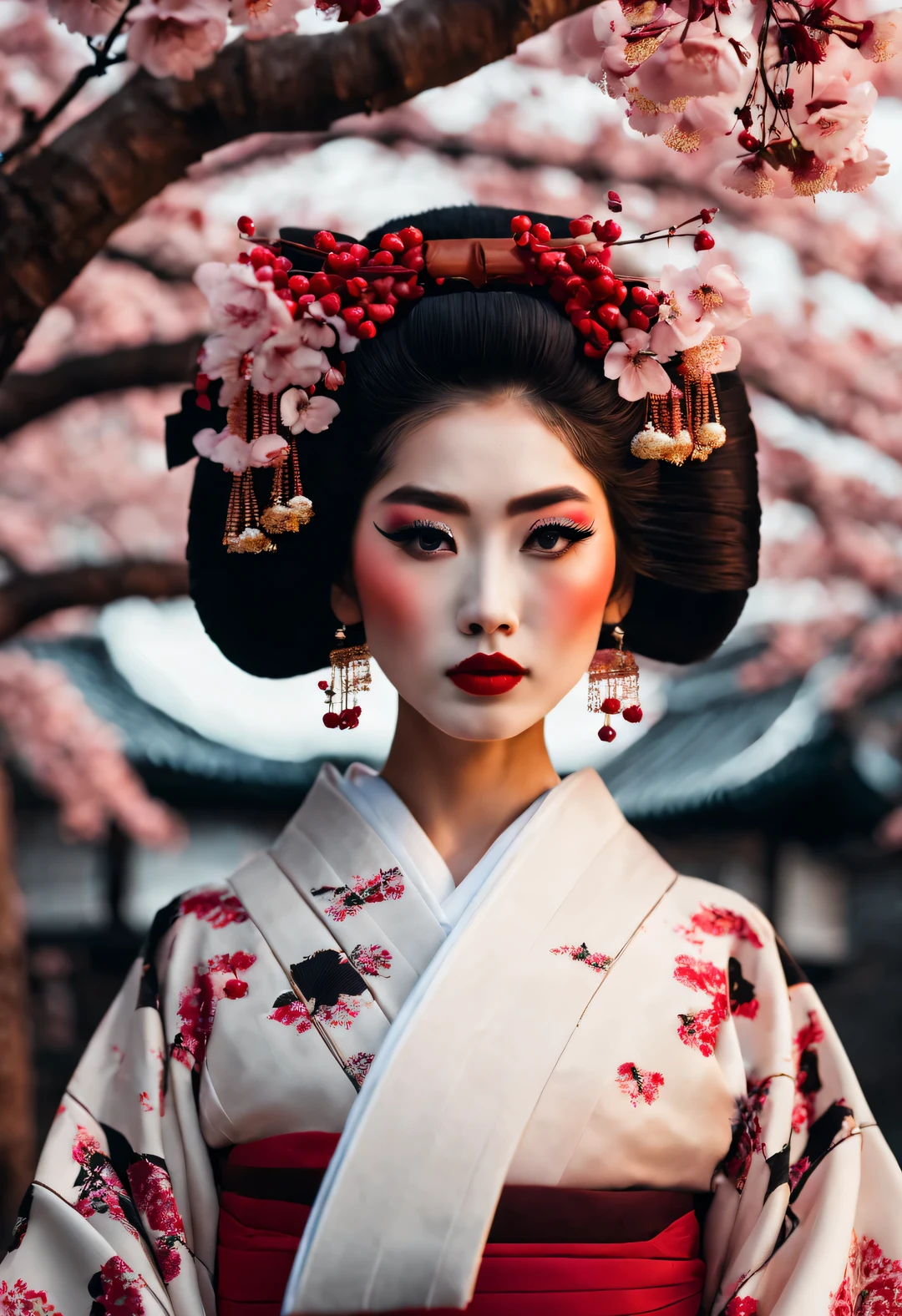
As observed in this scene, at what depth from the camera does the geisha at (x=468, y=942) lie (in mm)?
1883

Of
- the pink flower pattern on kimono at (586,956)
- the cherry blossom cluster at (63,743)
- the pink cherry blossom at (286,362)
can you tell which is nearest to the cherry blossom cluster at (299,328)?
the pink cherry blossom at (286,362)

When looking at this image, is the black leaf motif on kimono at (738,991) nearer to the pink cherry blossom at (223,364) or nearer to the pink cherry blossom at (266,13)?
the pink cherry blossom at (223,364)

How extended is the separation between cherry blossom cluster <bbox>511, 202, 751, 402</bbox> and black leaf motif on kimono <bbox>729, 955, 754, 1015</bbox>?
38.6 inches

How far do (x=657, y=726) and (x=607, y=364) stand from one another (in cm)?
590

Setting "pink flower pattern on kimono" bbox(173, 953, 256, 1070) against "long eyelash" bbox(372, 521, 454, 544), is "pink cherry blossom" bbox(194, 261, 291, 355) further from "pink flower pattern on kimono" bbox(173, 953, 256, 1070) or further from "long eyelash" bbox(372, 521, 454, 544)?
"pink flower pattern on kimono" bbox(173, 953, 256, 1070)

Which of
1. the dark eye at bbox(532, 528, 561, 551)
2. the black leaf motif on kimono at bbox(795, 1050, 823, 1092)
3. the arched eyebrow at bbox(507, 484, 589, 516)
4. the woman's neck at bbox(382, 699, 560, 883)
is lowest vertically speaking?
the black leaf motif on kimono at bbox(795, 1050, 823, 1092)

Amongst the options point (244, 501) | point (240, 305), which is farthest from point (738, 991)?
point (240, 305)

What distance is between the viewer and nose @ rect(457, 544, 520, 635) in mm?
1953

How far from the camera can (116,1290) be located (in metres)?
1.88

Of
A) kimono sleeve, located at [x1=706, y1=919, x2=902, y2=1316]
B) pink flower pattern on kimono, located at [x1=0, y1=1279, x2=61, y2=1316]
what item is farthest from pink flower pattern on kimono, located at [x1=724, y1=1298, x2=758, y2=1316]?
pink flower pattern on kimono, located at [x1=0, y1=1279, x2=61, y2=1316]

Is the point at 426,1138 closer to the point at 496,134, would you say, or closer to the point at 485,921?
the point at 485,921

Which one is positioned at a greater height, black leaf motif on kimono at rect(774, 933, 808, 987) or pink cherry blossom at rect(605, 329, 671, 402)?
pink cherry blossom at rect(605, 329, 671, 402)

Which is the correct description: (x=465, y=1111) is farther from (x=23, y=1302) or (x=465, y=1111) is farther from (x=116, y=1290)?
(x=23, y=1302)

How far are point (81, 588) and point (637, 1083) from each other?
255 centimetres
